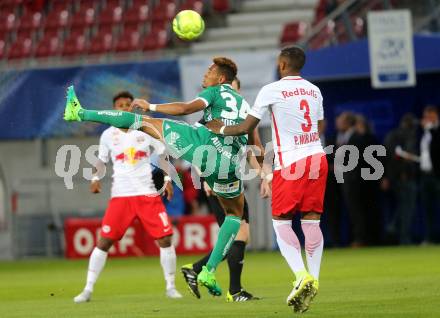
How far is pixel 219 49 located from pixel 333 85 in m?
3.50

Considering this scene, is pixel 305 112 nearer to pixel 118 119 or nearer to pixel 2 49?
pixel 118 119

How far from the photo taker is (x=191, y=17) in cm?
1208

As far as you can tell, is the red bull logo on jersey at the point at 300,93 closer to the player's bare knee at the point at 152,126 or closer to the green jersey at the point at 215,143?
the green jersey at the point at 215,143

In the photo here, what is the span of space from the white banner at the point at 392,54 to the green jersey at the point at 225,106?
9010mm

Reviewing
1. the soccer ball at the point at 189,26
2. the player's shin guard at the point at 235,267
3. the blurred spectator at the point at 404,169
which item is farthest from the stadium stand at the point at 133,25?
the player's shin guard at the point at 235,267

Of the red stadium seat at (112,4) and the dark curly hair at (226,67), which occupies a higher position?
the red stadium seat at (112,4)

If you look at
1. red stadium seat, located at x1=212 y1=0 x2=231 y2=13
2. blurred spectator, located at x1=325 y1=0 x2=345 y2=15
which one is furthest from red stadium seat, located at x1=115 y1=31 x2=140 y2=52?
blurred spectator, located at x1=325 y1=0 x2=345 y2=15

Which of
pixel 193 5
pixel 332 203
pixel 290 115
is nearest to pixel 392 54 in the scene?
pixel 332 203

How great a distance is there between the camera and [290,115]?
10.2 meters

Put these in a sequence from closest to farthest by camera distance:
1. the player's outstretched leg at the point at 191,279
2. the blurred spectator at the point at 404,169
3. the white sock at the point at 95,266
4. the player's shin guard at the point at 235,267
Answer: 1. the player's outstretched leg at the point at 191,279
2. the player's shin guard at the point at 235,267
3. the white sock at the point at 95,266
4. the blurred spectator at the point at 404,169

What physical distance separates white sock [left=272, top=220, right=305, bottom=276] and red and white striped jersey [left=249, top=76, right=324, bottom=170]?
0.48m

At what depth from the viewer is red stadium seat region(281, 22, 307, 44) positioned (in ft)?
77.2

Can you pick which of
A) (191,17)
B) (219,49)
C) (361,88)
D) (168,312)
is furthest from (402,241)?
(168,312)

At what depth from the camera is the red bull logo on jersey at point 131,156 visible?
12.8 m
